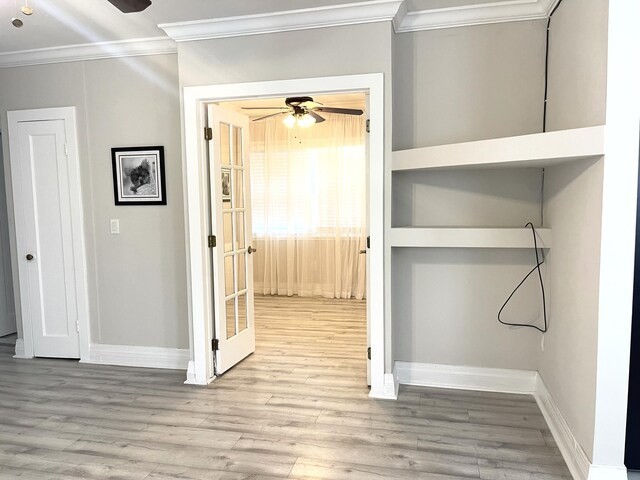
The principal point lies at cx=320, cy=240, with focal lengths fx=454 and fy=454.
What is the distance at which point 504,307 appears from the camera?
3180 mm

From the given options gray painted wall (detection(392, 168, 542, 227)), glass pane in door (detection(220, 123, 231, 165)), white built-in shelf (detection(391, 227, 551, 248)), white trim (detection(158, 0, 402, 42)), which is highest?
white trim (detection(158, 0, 402, 42))

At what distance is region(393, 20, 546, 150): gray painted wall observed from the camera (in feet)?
9.95

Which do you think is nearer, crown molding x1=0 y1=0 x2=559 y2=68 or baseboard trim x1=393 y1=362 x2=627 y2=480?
baseboard trim x1=393 y1=362 x2=627 y2=480

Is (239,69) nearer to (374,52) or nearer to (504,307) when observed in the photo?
(374,52)

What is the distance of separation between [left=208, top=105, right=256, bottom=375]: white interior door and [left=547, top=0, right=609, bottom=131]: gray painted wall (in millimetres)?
2315

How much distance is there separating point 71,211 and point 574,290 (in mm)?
3780

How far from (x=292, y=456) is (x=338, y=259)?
396cm

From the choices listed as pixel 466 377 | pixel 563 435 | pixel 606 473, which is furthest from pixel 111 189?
pixel 606 473

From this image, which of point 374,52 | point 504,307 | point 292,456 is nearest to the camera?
point 292,456

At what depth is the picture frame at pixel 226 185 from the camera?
11.8ft

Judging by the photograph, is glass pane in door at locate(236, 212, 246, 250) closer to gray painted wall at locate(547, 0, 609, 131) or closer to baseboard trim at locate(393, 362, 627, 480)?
baseboard trim at locate(393, 362, 627, 480)

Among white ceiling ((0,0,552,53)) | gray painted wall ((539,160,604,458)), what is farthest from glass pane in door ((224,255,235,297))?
gray painted wall ((539,160,604,458))

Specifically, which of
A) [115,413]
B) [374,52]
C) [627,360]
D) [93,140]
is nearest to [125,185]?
[93,140]

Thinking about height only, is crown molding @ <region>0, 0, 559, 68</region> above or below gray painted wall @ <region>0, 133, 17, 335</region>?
above
